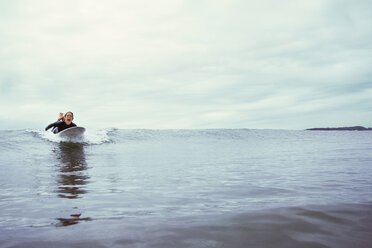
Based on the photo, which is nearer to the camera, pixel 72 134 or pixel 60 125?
pixel 72 134

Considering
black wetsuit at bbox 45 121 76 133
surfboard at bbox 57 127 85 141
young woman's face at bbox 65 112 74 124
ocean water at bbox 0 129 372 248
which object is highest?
young woman's face at bbox 65 112 74 124

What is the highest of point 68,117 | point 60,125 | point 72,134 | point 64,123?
point 68,117

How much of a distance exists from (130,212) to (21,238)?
951 millimetres

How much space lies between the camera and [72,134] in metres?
15.5

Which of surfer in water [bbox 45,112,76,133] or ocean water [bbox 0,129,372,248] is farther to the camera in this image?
surfer in water [bbox 45,112,76,133]

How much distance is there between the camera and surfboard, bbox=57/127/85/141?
1527 centimetres

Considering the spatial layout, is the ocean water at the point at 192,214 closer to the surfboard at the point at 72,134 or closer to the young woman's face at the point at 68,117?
the surfboard at the point at 72,134

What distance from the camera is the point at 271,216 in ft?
7.65

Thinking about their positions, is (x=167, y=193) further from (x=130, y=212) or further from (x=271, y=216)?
(x=271, y=216)

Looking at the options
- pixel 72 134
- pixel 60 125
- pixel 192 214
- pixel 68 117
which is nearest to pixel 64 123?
pixel 60 125

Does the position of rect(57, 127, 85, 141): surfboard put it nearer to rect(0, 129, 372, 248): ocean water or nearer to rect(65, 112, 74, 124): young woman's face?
rect(65, 112, 74, 124): young woman's face

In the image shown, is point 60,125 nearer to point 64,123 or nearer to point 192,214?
point 64,123

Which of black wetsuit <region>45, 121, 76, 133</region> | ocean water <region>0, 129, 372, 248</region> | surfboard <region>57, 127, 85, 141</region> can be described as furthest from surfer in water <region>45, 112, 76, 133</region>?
ocean water <region>0, 129, 372, 248</region>

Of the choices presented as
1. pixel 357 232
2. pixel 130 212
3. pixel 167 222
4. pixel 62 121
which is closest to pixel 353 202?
pixel 357 232
